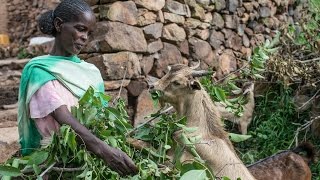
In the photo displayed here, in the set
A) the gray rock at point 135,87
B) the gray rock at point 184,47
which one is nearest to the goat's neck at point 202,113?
the gray rock at point 135,87

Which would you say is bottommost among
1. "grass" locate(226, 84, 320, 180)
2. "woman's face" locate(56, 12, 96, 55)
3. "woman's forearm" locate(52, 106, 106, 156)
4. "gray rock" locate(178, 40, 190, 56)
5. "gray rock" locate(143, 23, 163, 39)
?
"grass" locate(226, 84, 320, 180)

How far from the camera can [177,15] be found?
21.7 ft

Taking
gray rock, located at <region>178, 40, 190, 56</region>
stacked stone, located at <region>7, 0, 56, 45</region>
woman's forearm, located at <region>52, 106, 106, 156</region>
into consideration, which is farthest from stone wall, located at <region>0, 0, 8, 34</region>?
woman's forearm, located at <region>52, 106, 106, 156</region>

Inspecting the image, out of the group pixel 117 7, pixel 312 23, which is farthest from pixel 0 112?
pixel 312 23

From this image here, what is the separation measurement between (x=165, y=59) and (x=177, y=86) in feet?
7.62

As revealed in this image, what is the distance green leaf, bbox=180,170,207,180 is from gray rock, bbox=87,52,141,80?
304cm

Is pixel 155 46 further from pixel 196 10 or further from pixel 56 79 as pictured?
pixel 56 79

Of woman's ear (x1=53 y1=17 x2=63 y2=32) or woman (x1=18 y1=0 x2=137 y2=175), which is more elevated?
woman's ear (x1=53 y1=17 x2=63 y2=32)

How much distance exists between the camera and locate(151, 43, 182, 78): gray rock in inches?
249

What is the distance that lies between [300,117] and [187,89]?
304cm

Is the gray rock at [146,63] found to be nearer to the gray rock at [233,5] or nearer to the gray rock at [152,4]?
the gray rock at [152,4]

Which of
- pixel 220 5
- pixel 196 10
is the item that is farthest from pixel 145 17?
pixel 220 5

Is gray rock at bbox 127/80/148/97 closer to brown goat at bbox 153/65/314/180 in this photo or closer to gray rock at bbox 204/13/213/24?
gray rock at bbox 204/13/213/24

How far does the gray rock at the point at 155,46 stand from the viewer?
20.3 feet
